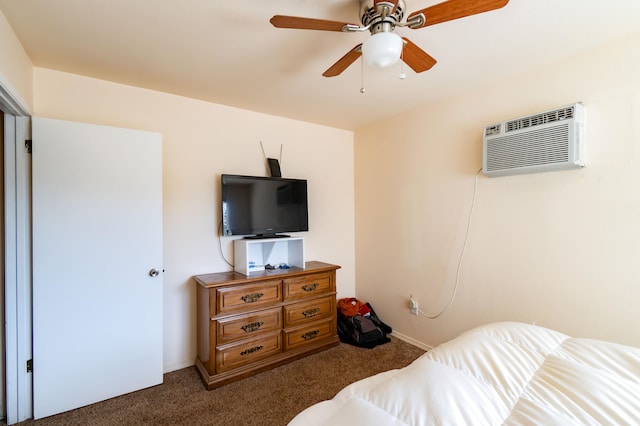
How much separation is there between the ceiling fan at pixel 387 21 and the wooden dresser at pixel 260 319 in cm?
181

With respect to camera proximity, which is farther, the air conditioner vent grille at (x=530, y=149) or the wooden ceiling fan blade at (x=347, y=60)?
the air conditioner vent grille at (x=530, y=149)

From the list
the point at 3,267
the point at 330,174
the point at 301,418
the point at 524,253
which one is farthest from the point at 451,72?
the point at 3,267

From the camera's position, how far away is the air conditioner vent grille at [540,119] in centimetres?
183

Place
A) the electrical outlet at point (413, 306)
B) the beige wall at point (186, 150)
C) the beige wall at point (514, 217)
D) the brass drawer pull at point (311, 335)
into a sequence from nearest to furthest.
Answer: the beige wall at point (514, 217) < the beige wall at point (186, 150) < the brass drawer pull at point (311, 335) < the electrical outlet at point (413, 306)

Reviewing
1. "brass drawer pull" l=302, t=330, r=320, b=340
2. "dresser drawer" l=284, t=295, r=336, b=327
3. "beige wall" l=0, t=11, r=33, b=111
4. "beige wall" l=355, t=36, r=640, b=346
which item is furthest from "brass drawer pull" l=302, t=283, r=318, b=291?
"beige wall" l=0, t=11, r=33, b=111

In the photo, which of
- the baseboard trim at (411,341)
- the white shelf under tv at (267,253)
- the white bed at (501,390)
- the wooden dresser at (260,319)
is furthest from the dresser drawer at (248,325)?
the white bed at (501,390)

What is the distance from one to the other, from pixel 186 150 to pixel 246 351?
179 centimetres

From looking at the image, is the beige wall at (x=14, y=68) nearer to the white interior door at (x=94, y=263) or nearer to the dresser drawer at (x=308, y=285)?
the white interior door at (x=94, y=263)

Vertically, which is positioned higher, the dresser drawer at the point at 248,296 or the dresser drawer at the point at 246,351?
the dresser drawer at the point at 248,296

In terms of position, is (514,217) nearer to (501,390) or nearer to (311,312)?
(501,390)

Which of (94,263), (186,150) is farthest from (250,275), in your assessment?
(186,150)

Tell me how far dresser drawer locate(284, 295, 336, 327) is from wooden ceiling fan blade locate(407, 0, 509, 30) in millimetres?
2277

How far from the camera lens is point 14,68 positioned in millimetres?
1665

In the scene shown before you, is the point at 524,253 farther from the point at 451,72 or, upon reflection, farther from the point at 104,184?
the point at 104,184
